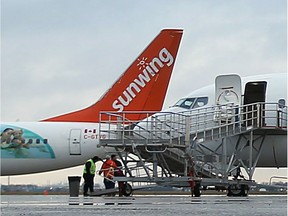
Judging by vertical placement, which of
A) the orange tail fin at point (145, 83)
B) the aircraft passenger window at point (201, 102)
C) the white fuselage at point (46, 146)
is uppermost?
the orange tail fin at point (145, 83)

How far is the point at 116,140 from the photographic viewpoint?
22.1 metres

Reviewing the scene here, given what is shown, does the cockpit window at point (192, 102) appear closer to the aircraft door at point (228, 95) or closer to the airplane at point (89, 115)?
the aircraft door at point (228, 95)

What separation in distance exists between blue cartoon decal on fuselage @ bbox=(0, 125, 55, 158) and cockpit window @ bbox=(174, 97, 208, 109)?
35.9ft

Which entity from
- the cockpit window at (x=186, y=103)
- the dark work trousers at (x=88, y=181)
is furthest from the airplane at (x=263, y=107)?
the dark work trousers at (x=88, y=181)

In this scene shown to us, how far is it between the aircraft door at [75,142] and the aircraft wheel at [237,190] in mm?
13043

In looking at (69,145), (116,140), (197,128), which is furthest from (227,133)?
(69,145)

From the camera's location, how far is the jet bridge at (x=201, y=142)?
2205 cm

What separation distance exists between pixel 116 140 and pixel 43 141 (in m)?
13.9

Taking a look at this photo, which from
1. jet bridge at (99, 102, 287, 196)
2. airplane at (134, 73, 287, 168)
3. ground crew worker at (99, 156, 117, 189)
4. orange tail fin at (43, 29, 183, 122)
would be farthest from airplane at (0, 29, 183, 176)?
ground crew worker at (99, 156, 117, 189)

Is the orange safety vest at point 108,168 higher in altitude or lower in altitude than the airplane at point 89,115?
lower

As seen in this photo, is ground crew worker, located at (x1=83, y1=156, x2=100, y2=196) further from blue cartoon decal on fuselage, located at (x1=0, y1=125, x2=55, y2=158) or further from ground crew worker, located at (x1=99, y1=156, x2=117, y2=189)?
blue cartoon decal on fuselage, located at (x1=0, y1=125, x2=55, y2=158)

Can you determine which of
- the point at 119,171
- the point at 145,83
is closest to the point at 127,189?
the point at 119,171

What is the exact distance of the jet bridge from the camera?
2205cm

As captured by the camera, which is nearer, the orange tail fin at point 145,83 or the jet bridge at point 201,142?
the jet bridge at point 201,142
